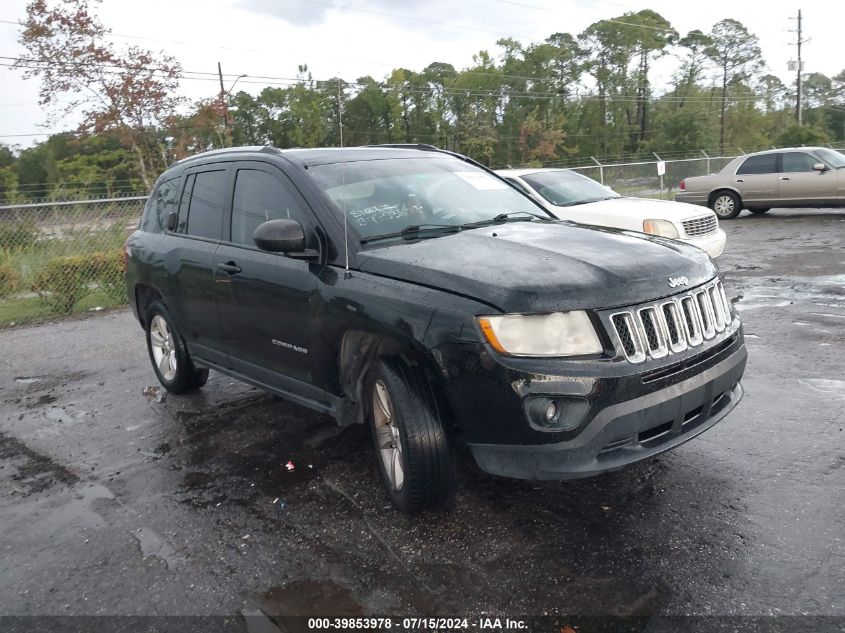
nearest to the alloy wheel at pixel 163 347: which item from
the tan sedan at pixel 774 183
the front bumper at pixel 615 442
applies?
the front bumper at pixel 615 442

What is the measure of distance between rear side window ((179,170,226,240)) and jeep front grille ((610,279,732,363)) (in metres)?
2.97

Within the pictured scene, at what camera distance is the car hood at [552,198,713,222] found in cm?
897

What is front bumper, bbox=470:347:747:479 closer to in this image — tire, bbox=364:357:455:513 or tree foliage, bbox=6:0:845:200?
tire, bbox=364:357:455:513

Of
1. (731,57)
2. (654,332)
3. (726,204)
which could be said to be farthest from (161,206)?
(731,57)

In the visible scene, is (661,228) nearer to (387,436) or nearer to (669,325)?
(669,325)

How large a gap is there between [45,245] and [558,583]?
10088 mm

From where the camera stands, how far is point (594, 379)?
2.96 m

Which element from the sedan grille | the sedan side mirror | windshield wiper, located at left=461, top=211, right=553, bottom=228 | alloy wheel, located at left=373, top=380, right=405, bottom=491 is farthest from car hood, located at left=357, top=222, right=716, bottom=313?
the sedan grille

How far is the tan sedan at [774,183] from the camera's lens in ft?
50.8

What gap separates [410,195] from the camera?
169 inches

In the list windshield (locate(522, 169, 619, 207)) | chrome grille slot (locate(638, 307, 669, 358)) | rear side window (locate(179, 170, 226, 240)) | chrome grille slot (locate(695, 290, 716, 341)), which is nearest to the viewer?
chrome grille slot (locate(638, 307, 669, 358))

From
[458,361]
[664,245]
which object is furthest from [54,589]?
[664,245]

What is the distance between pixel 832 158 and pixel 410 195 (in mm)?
14790

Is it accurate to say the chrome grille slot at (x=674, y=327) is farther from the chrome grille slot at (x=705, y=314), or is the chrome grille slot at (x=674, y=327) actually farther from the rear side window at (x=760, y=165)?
the rear side window at (x=760, y=165)
